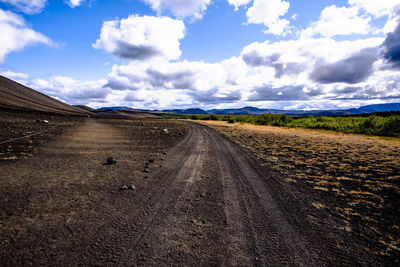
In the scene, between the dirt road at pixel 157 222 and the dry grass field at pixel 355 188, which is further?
the dry grass field at pixel 355 188

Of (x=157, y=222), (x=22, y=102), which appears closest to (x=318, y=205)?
(x=157, y=222)

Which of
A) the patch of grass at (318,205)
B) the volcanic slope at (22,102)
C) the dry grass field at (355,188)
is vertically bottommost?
the patch of grass at (318,205)

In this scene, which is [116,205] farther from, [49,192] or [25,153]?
[25,153]

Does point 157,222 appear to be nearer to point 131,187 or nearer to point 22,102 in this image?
point 131,187

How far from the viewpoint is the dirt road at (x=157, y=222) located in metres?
2.86

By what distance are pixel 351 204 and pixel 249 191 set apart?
268cm

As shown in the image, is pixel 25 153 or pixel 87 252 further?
pixel 25 153

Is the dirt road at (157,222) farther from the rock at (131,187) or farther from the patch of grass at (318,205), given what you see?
the patch of grass at (318,205)

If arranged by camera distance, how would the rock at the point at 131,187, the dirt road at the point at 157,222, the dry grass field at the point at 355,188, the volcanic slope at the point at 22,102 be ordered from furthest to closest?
the volcanic slope at the point at 22,102, the rock at the point at 131,187, the dry grass field at the point at 355,188, the dirt road at the point at 157,222

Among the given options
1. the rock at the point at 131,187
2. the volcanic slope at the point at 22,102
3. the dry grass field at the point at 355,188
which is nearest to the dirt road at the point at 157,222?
the rock at the point at 131,187

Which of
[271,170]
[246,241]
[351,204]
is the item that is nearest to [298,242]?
[246,241]

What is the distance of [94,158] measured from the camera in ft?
28.7

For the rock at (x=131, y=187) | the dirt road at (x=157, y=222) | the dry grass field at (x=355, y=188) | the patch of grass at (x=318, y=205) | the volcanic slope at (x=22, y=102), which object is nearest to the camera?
the dirt road at (x=157, y=222)

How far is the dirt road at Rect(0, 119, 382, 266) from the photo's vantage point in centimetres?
286
